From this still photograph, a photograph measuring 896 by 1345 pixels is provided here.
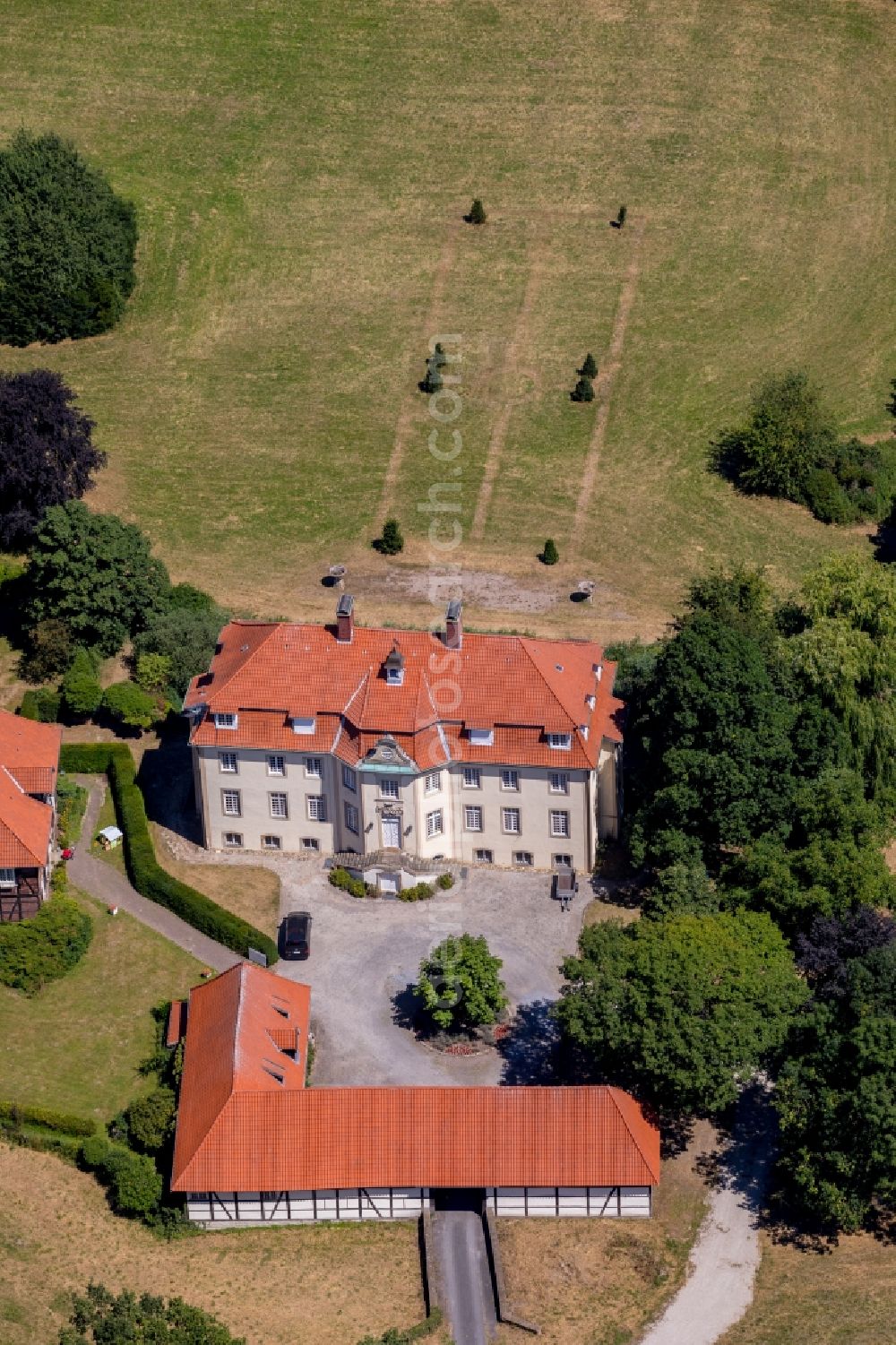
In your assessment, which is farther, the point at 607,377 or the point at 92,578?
the point at 607,377

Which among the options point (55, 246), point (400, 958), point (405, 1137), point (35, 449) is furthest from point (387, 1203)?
point (55, 246)

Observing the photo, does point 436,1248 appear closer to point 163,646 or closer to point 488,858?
point 488,858

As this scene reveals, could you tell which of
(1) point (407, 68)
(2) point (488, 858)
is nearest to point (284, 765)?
(2) point (488, 858)

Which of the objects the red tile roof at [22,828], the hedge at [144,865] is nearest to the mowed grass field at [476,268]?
the hedge at [144,865]

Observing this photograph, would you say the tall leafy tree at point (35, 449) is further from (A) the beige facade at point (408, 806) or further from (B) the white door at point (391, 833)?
(B) the white door at point (391, 833)

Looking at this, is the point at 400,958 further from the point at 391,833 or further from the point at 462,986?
the point at 462,986

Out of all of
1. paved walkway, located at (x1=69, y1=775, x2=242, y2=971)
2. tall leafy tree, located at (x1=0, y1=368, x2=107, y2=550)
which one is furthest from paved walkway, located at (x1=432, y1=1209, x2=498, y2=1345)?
tall leafy tree, located at (x1=0, y1=368, x2=107, y2=550)

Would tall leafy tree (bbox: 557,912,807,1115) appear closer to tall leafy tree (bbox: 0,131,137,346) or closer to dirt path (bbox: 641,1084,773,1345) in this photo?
dirt path (bbox: 641,1084,773,1345)
